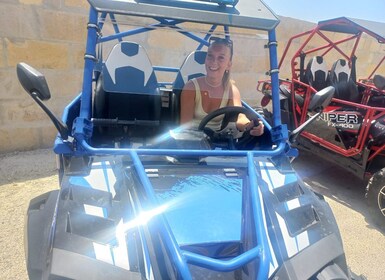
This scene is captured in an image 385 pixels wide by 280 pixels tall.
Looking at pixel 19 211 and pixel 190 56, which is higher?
pixel 190 56

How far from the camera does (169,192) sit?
153 cm

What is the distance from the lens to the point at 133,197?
147 centimetres

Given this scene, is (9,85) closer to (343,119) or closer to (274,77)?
(274,77)

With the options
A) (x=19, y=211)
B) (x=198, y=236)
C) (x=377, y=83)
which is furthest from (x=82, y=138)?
(x=377, y=83)

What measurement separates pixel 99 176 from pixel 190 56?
4.74 feet

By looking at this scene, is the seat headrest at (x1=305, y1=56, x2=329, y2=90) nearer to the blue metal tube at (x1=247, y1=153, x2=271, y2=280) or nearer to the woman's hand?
the woman's hand

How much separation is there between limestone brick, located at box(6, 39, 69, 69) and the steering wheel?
8.81ft

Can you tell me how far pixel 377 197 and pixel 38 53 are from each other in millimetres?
3741

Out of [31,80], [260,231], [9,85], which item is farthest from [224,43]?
[9,85]

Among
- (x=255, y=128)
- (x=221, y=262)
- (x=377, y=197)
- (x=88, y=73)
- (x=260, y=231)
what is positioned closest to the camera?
(x=221, y=262)

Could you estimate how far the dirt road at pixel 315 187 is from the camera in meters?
2.33

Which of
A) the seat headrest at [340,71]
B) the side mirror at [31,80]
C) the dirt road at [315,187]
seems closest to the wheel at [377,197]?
the dirt road at [315,187]

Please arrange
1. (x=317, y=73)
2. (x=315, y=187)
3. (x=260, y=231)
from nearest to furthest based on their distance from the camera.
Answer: (x=260, y=231), (x=315, y=187), (x=317, y=73)

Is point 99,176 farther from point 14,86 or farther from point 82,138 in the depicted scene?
point 14,86
